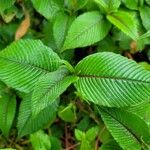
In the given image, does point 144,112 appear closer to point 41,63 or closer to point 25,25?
point 41,63

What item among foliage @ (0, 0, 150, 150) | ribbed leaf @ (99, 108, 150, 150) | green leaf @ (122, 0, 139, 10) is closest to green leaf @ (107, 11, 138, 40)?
foliage @ (0, 0, 150, 150)

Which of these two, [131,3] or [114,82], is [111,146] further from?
[131,3]

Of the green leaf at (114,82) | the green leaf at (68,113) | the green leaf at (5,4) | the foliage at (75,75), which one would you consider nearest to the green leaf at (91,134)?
the foliage at (75,75)

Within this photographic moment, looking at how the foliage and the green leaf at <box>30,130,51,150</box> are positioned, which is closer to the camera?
the foliage

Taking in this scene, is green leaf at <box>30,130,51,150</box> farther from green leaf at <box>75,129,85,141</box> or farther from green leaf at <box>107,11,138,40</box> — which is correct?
green leaf at <box>107,11,138,40</box>

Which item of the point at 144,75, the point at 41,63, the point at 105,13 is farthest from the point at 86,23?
the point at 144,75

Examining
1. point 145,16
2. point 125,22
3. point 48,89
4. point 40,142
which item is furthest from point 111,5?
point 40,142

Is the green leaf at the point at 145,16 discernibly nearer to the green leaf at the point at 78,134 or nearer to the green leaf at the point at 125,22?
the green leaf at the point at 125,22
